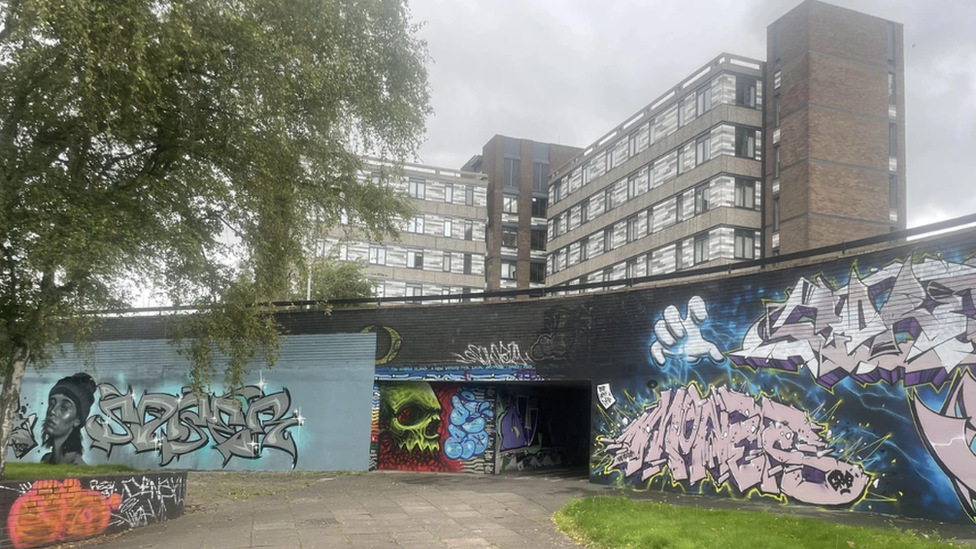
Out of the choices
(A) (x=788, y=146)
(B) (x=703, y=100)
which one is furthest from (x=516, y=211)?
(A) (x=788, y=146)

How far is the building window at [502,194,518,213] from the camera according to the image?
7006cm

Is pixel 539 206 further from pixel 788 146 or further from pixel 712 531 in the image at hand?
pixel 712 531

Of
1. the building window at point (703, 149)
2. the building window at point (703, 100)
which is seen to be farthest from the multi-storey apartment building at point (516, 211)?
the building window at point (703, 100)

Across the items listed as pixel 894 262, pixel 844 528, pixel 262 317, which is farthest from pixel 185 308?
pixel 894 262

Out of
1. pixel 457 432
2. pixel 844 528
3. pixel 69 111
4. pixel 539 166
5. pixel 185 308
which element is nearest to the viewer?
pixel 844 528

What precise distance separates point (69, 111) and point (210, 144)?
81.6 inches

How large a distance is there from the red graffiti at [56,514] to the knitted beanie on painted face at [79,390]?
1272 centimetres

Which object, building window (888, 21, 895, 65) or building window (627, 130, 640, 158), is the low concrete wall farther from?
building window (888, 21, 895, 65)

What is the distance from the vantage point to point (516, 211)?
70375 mm

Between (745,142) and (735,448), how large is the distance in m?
34.7

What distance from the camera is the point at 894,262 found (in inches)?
501

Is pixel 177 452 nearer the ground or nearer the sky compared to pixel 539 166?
nearer the ground

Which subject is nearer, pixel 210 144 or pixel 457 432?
pixel 210 144

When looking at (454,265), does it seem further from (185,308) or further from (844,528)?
(844,528)
